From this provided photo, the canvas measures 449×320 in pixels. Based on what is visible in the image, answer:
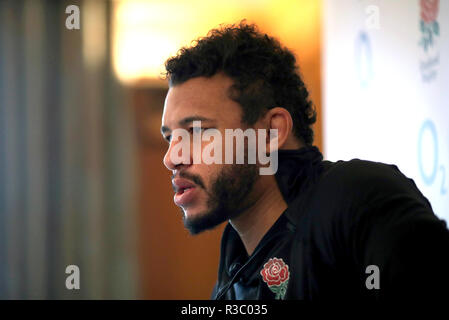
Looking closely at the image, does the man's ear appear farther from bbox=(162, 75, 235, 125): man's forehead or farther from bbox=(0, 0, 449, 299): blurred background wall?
Answer: bbox=(0, 0, 449, 299): blurred background wall

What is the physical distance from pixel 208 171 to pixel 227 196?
0.17ft

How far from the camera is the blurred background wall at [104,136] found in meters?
1.94

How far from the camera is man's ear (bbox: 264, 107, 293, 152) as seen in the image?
0.80 m

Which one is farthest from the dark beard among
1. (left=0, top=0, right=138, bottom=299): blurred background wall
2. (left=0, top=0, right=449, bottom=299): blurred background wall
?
(left=0, top=0, right=138, bottom=299): blurred background wall

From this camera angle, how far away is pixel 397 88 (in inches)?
42.8

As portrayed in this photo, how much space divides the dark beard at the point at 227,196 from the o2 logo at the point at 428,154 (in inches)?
14.9

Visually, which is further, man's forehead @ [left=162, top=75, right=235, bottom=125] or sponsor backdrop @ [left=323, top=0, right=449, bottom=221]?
sponsor backdrop @ [left=323, top=0, right=449, bottom=221]

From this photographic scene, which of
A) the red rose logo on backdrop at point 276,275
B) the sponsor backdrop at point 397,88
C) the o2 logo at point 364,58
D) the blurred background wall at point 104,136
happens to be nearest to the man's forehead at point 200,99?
the red rose logo on backdrop at point 276,275

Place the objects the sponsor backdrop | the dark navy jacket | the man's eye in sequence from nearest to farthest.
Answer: the dark navy jacket < the man's eye < the sponsor backdrop

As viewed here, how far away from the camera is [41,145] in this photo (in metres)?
1.98

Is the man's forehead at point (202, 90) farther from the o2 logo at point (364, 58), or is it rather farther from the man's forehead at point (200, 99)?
the o2 logo at point (364, 58)

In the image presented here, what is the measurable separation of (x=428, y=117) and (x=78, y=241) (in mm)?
1529

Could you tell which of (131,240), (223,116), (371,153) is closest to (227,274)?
(223,116)
